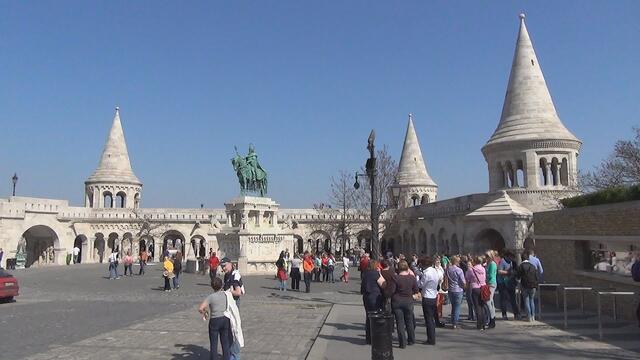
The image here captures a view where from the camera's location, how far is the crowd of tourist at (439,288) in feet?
26.6

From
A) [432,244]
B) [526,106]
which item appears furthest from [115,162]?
[526,106]

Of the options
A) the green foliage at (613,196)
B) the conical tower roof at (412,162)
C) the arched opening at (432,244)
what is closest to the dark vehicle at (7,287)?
the green foliage at (613,196)

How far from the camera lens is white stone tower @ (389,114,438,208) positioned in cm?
4709

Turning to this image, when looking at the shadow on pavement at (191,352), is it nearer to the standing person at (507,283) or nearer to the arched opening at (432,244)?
the standing person at (507,283)

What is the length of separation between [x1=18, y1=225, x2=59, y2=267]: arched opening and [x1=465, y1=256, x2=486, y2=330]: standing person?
125 feet

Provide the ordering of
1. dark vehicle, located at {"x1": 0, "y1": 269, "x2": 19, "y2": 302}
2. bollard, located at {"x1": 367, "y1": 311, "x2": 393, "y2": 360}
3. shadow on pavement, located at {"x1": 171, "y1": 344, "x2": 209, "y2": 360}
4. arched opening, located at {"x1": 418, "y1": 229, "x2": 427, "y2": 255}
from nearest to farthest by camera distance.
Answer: bollard, located at {"x1": 367, "y1": 311, "x2": 393, "y2": 360}, shadow on pavement, located at {"x1": 171, "y1": 344, "x2": 209, "y2": 360}, dark vehicle, located at {"x1": 0, "y1": 269, "x2": 19, "y2": 302}, arched opening, located at {"x1": 418, "y1": 229, "x2": 427, "y2": 255}

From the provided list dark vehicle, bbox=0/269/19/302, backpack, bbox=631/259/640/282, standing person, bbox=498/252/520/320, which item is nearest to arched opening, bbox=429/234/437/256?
standing person, bbox=498/252/520/320

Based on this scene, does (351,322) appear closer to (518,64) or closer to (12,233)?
(518,64)

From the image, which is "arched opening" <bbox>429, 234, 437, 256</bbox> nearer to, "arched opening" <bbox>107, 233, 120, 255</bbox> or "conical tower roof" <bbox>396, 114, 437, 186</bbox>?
"conical tower roof" <bbox>396, 114, 437, 186</bbox>

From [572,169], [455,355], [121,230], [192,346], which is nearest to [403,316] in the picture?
[455,355]

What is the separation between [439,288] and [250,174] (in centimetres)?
2036

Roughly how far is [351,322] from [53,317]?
637cm

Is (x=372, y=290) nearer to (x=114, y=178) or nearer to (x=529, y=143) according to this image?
(x=529, y=143)

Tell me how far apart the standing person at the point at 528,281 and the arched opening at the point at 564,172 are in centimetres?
1877
